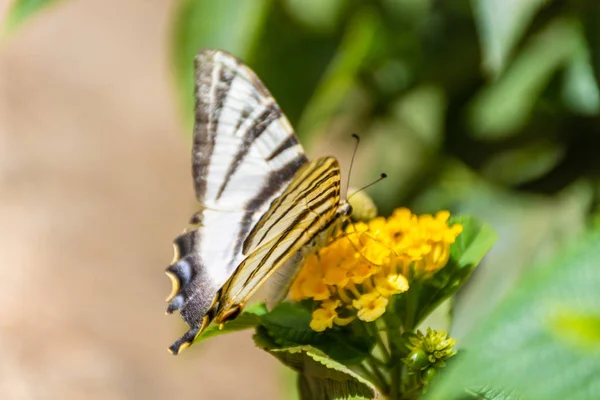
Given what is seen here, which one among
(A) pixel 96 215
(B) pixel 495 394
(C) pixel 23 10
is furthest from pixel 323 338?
(A) pixel 96 215

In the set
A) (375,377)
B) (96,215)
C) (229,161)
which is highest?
(229,161)

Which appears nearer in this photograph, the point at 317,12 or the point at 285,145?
the point at 285,145

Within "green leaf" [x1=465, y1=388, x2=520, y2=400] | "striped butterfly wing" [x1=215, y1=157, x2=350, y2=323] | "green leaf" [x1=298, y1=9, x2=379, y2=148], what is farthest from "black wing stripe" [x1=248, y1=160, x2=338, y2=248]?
"green leaf" [x1=298, y1=9, x2=379, y2=148]

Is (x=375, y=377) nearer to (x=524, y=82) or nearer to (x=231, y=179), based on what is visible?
(x=231, y=179)

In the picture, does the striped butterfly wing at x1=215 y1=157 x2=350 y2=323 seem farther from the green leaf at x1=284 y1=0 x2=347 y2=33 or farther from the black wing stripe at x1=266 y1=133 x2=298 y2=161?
the green leaf at x1=284 y1=0 x2=347 y2=33

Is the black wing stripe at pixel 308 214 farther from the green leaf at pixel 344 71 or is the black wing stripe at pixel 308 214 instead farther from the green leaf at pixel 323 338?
the green leaf at pixel 344 71

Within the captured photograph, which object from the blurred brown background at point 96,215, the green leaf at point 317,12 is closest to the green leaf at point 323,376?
the green leaf at point 317,12
